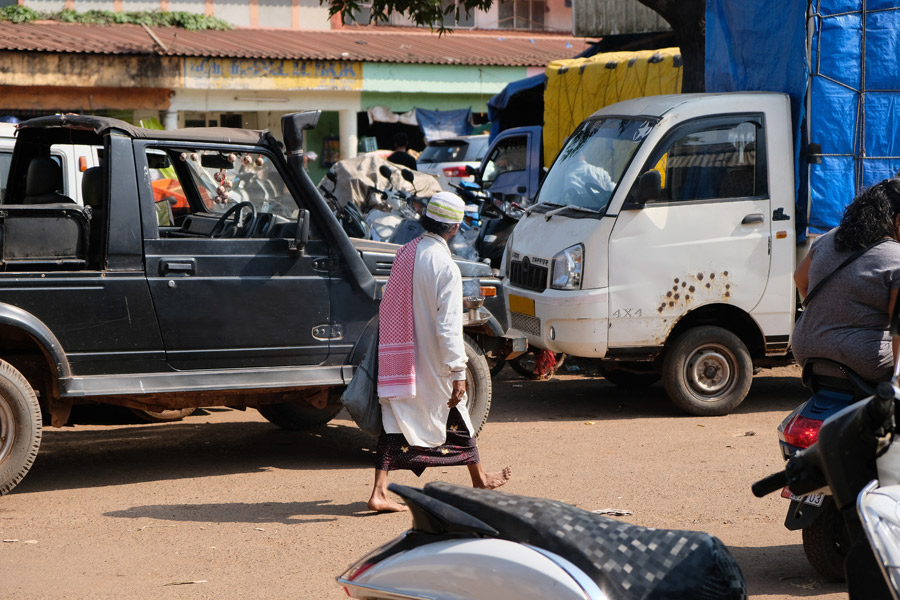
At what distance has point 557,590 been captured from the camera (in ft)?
7.97

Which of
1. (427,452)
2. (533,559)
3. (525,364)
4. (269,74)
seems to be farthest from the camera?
(269,74)

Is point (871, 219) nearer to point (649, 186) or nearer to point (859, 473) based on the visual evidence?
point (859, 473)

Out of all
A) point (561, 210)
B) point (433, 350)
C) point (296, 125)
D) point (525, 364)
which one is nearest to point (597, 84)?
point (525, 364)

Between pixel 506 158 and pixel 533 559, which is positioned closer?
pixel 533 559

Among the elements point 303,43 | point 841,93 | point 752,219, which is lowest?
point 752,219

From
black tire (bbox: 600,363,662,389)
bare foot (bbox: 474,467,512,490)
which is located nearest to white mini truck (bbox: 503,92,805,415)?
black tire (bbox: 600,363,662,389)

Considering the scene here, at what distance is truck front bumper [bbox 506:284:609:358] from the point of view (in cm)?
754

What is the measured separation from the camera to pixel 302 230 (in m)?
6.16

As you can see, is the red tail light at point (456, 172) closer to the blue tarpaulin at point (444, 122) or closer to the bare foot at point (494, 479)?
the blue tarpaulin at point (444, 122)

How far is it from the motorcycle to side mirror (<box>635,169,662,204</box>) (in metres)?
3.05

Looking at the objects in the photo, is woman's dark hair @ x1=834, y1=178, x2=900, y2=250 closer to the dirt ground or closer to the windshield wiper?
the dirt ground

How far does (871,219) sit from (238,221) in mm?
3699

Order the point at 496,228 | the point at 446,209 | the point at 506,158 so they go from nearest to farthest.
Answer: the point at 446,209, the point at 496,228, the point at 506,158

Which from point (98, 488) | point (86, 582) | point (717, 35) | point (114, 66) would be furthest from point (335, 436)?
point (114, 66)
